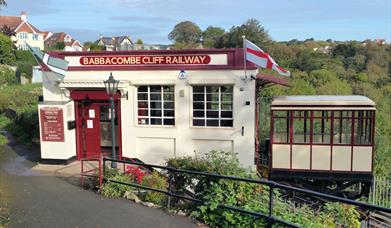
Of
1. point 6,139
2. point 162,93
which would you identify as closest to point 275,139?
point 162,93

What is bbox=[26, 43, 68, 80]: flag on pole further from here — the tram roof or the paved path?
the tram roof

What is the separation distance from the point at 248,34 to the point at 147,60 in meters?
42.2

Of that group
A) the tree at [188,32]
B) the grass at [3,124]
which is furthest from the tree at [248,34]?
the grass at [3,124]

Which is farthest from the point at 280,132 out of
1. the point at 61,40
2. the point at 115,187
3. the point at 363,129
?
the point at 61,40

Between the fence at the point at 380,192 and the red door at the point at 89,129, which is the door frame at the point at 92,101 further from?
the fence at the point at 380,192

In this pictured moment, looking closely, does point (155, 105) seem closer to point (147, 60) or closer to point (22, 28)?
point (147, 60)

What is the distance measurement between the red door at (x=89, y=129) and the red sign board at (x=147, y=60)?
144 cm

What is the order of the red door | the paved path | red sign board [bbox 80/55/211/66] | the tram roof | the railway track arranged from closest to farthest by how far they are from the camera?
1. the paved path
2. the railway track
3. the tram roof
4. red sign board [bbox 80/55/211/66]
5. the red door

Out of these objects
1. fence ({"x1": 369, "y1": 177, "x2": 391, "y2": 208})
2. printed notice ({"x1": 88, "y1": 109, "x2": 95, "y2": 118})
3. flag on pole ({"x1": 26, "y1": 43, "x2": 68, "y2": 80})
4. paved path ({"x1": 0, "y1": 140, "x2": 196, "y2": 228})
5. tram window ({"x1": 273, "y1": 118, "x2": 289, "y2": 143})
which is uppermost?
flag on pole ({"x1": 26, "y1": 43, "x2": 68, "y2": 80})

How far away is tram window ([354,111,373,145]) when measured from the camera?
11852mm

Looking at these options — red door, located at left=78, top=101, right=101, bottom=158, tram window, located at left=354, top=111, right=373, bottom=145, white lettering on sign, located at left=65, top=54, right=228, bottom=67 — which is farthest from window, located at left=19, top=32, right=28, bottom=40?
tram window, located at left=354, top=111, right=373, bottom=145

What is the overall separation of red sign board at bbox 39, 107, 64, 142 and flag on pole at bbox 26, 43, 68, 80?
3.84 ft

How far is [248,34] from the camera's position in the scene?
5275cm

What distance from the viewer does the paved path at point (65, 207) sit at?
6.85m
